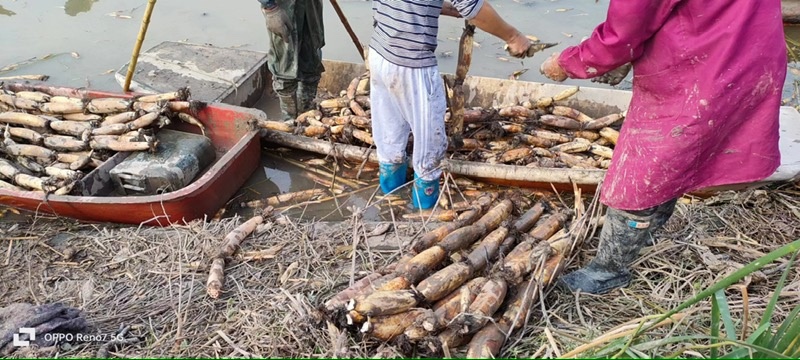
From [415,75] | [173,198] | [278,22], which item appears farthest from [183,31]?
[415,75]

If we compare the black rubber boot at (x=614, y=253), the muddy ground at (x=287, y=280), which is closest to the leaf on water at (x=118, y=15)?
the muddy ground at (x=287, y=280)

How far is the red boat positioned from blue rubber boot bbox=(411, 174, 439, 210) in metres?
1.46

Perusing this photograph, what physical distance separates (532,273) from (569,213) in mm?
834

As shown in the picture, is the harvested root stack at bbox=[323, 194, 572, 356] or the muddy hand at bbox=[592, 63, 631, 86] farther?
the muddy hand at bbox=[592, 63, 631, 86]


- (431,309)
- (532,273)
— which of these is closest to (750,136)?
(532,273)

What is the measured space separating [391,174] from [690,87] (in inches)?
94.7

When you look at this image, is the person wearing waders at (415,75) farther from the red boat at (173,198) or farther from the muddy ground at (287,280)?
the red boat at (173,198)

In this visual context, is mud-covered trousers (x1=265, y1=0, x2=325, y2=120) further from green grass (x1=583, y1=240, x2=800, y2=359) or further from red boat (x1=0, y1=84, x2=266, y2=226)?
green grass (x1=583, y1=240, x2=800, y2=359)

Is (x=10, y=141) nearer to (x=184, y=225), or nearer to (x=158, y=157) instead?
(x=158, y=157)

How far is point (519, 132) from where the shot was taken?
189 inches

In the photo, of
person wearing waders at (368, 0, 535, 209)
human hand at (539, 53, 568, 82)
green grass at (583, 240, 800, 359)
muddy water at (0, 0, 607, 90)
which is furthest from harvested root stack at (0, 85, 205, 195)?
green grass at (583, 240, 800, 359)

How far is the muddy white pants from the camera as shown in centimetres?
365

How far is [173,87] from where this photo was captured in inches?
224

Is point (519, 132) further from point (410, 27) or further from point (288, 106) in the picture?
point (288, 106)
